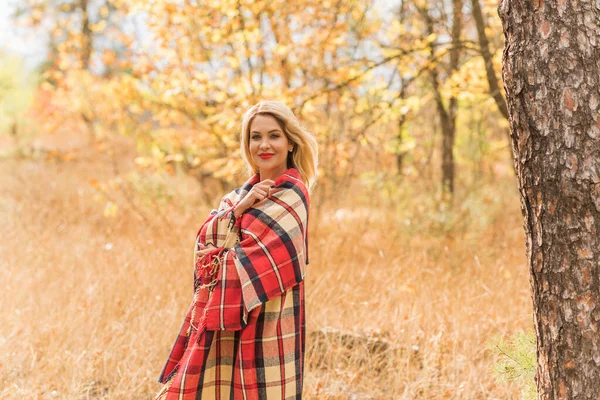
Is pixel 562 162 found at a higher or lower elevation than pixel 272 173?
lower

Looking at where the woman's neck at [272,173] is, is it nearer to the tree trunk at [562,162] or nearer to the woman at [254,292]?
the woman at [254,292]

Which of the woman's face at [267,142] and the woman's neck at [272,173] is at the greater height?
the woman's face at [267,142]

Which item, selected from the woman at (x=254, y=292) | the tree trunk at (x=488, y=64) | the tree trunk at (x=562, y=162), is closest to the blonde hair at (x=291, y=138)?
the woman at (x=254, y=292)

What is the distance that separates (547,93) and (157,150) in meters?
4.88

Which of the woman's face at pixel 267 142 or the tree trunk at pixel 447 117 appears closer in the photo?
the woman's face at pixel 267 142

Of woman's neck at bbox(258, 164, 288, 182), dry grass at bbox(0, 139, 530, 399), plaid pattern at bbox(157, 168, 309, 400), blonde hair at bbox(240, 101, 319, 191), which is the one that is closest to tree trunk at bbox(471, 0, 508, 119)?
dry grass at bbox(0, 139, 530, 399)

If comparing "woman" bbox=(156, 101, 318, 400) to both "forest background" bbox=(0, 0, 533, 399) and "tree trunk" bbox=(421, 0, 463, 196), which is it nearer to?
"forest background" bbox=(0, 0, 533, 399)

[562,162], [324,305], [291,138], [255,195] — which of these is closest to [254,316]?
[255,195]

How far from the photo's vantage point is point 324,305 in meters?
4.06

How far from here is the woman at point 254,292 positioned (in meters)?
2.03

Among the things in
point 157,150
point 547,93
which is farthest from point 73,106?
point 547,93

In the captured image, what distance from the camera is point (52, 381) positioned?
10.4 ft

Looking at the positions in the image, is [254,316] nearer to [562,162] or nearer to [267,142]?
[267,142]

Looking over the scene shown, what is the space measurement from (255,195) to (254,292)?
14.8 inches
